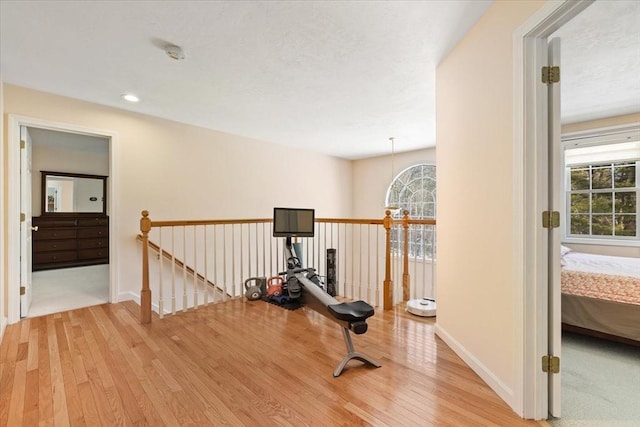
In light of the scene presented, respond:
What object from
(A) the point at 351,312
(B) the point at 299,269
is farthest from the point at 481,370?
(B) the point at 299,269

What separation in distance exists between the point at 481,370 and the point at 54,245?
7180 mm

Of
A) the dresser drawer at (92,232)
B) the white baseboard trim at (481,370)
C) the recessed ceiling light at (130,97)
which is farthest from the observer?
the dresser drawer at (92,232)

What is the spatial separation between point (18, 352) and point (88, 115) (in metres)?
2.46

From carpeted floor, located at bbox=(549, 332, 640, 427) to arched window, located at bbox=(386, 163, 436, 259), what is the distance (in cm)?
311

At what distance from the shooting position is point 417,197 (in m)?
5.75

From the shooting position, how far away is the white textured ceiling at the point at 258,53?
1782 millimetres

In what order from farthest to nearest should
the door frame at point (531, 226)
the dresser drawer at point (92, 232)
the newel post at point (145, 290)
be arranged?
the dresser drawer at point (92, 232), the newel post at point (145, 290), the door frame at point (531, 226)

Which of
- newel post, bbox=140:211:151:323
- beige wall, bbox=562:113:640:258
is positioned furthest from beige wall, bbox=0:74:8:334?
beige wall, bbox=562:113:640:258

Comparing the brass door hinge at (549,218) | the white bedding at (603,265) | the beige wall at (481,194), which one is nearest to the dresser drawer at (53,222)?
the beige wall at (481,194)

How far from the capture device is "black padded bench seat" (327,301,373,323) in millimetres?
1870

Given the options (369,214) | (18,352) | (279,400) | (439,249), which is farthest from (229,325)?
(369,214)

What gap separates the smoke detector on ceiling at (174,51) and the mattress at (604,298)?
3.77 m

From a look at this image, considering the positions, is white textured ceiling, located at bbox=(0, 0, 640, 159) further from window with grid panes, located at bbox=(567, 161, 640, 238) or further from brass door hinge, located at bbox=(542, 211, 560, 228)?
brass door hinge, located at bbox=(542, 211, 560, 228)

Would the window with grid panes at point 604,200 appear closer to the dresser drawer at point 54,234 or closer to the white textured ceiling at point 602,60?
the white textured ceiling at point 602,60
